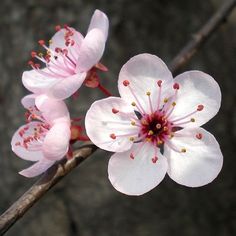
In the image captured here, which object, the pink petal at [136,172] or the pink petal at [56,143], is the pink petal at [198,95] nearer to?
the pink petal at [136,172]

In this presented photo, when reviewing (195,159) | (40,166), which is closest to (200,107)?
(195,159)

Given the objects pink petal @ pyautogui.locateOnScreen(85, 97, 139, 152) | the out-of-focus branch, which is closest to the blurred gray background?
the out-of-focus branch

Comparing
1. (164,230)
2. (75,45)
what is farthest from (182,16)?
(75,45)

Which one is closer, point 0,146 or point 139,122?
point 139,122

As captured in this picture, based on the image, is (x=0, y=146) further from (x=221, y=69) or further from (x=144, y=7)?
(x=221, y=69)

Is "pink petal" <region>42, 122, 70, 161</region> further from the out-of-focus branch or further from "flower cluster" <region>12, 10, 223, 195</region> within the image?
the out-of-focus branch

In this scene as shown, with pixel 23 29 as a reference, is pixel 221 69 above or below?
below
